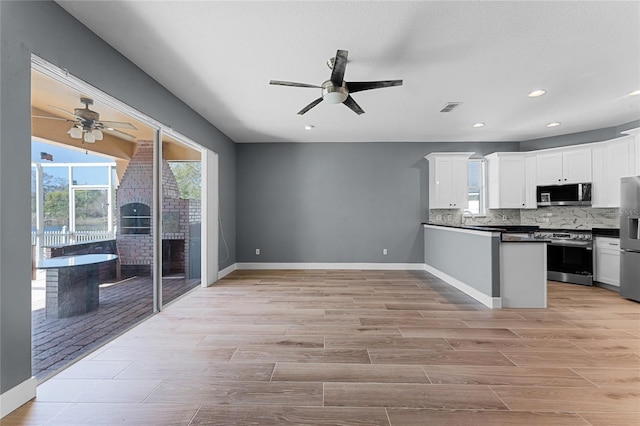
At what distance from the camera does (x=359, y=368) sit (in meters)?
2.18

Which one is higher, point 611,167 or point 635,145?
point 635,145

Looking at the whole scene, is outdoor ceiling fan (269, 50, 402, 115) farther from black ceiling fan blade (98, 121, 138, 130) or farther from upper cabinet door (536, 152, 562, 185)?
upper cabinet door (536, 152, 562, 185)

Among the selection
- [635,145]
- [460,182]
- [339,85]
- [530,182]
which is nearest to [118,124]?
[339,85]

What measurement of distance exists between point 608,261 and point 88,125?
7194 mm

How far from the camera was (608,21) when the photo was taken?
2.22 m

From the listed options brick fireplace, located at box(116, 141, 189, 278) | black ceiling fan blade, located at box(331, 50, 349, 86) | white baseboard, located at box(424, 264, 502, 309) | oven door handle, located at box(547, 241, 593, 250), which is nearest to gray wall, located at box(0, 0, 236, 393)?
brick fireplace, located at box(116, 141, 189, 278)

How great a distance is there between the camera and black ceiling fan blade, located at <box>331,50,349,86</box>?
7.34 ft

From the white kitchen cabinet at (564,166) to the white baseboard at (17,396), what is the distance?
724cm

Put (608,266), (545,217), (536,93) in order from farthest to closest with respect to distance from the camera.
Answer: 1. (545,217)
2. (608,266)
3. (536,93)

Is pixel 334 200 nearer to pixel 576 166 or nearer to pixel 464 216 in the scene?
pixel 464 216

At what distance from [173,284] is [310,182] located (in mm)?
3162

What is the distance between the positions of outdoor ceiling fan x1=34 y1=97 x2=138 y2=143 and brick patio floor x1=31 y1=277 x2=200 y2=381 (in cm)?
140

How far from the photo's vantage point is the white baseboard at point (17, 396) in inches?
65.5

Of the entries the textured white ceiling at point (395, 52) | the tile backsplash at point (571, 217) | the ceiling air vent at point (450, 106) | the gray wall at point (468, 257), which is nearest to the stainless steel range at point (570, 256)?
the tile backsplash at point (571, 217)
